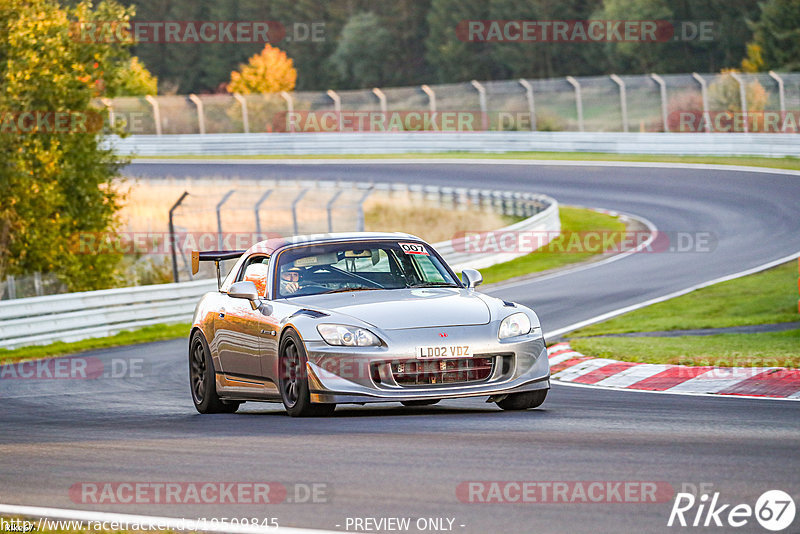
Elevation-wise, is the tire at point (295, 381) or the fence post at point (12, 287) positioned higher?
the tire at point (295, 381)

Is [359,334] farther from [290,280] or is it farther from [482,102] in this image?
[482,102]

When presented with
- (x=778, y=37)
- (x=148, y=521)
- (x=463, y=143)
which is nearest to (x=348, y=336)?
(x=148, y=521)

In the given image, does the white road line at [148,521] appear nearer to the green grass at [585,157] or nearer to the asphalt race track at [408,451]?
the asphalt race track at [408,451]

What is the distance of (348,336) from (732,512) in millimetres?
3903

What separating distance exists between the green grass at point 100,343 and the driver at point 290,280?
10.5 m

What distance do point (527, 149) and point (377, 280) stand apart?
37.9m

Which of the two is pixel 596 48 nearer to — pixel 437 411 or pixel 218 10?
pixel 218 10

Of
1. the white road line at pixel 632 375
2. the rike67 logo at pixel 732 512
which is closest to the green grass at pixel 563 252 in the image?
the white road line at pixel 632 375

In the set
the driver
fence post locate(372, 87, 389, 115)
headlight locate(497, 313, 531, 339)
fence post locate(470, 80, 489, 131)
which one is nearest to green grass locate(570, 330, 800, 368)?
headlight locate(497, 313, 531, 339)

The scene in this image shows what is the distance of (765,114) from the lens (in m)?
42.3

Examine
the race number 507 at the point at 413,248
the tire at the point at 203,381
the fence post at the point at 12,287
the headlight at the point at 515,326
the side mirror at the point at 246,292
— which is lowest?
the fence post at the point at 12,287

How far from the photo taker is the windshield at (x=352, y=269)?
32.8 ft

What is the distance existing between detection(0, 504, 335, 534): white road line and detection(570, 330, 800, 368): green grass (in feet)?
23.2

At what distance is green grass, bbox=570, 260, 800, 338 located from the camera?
16781 mm
